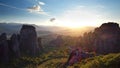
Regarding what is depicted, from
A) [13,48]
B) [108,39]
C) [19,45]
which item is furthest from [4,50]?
[108,39]

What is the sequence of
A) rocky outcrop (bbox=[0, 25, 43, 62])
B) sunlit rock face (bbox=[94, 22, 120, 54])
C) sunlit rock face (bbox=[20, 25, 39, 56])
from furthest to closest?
sunlit rock face (bbox=[20, 25, 39, 56]) → sunlit rock face (bbox=[94, 22, 120, 54]) → rocky outcrop (bbox=[0, 25, 43, 62])

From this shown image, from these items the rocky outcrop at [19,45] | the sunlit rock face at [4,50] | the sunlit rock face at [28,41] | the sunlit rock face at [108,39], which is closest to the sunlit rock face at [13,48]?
the rocky outcrop at [19,45]

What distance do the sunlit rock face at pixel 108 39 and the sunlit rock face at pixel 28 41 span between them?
5464cm

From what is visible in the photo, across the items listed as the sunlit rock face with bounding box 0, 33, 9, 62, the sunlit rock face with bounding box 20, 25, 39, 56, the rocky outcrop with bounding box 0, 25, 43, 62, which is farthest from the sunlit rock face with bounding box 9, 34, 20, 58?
the sunlit rock face with bounding box 20, 25, 39, 56

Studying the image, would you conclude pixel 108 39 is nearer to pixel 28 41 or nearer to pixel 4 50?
pixel 28 41

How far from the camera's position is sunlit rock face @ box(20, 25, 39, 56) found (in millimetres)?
149750

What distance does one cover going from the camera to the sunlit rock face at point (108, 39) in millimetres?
122125

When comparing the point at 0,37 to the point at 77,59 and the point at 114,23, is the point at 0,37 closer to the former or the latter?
the point at 77,59

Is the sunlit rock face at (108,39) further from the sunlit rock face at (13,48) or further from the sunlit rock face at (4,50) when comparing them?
the sunlit rock face at (4,50)

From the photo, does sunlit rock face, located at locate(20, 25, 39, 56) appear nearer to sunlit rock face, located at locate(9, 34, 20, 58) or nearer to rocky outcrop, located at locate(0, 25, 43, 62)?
rocky outcrop, located at locate(0, 25, 43, 62)

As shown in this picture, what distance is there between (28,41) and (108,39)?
220ft

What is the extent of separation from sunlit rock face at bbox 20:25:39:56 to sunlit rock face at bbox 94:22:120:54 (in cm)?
5464

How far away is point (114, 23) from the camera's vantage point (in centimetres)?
12606

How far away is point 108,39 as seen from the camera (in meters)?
123
